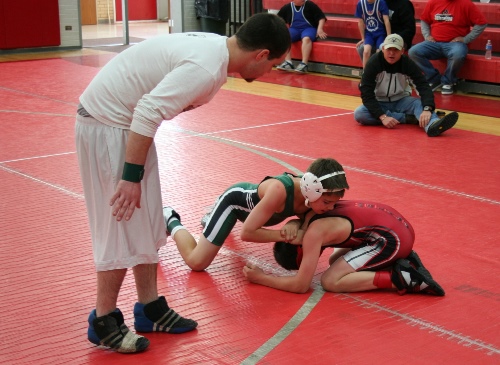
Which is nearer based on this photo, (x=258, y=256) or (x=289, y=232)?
(x=289, y=232)

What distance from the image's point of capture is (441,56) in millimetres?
10836

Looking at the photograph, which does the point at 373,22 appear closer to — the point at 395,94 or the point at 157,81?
the point at 395,94

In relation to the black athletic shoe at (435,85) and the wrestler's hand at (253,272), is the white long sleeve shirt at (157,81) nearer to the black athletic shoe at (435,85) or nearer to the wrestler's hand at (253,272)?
the wrestler's hand at (253,272)

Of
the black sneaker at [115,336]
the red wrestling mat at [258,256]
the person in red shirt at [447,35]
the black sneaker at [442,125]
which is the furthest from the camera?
the person in red shirt at [447,35]

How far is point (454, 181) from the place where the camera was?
21.4 feet

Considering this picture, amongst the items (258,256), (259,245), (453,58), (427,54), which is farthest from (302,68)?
(258,256)

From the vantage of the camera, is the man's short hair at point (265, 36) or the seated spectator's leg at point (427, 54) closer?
the man's short hair at point (265, 36)

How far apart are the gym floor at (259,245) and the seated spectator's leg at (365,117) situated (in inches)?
5.8

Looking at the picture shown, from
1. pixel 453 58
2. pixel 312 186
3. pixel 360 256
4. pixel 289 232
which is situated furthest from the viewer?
pixel 453 58

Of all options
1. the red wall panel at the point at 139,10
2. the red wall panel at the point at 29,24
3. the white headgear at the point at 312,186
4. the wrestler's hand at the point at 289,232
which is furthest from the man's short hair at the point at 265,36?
the red wall panel at the point at 139,10

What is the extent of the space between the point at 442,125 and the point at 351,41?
5530 mm

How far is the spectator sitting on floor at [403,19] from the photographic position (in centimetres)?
1118

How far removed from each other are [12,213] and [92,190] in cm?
235

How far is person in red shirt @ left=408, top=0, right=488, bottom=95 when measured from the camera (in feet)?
34.6
